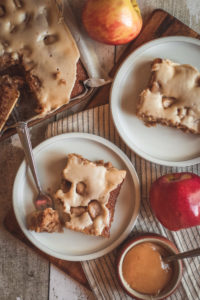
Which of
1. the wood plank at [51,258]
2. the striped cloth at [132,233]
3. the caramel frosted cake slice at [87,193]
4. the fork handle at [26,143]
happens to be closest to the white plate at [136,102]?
the striped cloth at [132,233]

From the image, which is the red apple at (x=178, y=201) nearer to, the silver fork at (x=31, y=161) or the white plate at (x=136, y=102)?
the white plate at (x=136, y=102)

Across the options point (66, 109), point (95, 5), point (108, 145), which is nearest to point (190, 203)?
point (108, 145)

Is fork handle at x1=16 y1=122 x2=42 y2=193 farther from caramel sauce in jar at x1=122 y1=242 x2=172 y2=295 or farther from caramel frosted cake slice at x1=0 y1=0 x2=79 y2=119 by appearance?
caramel sauce in jar at x1=122 y1=242 x2=172 y2=295

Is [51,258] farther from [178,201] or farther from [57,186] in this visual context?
[178,201]

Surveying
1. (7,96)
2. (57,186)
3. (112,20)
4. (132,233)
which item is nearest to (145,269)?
(132,233)

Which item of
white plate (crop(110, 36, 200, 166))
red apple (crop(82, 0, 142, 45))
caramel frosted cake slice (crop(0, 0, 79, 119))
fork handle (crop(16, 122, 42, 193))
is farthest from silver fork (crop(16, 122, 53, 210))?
red apple (crop(82, 0, 142, 45))

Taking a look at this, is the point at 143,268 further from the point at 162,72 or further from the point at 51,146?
the point at 162,72
